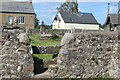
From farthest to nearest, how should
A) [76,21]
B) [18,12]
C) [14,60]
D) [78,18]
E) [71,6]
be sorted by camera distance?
[71,6], [78,18], [76,21], [18,12], [14,60]

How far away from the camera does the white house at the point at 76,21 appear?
42.3 meters

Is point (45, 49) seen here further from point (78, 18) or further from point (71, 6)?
point (71, 6)

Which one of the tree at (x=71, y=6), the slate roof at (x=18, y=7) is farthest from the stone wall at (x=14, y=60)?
the tree at (x=71, y=6)

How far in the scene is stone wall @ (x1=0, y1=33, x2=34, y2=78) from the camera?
6672mm

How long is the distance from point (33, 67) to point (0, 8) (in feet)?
105

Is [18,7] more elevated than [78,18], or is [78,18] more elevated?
[18,7]

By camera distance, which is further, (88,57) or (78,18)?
(78,18)

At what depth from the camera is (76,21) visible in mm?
43062

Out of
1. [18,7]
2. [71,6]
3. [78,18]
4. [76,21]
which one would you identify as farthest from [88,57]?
[71,6]

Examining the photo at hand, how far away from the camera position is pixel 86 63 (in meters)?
7.28

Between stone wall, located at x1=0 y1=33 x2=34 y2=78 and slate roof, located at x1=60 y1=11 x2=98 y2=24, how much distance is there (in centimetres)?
3537

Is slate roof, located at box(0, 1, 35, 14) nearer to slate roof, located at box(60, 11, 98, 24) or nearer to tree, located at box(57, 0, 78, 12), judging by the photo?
slate roof, located at box(60, 11, 98, 24)

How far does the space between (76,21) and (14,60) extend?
121ft

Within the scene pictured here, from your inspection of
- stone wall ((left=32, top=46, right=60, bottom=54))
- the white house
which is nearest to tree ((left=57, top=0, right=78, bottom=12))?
the white house
